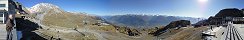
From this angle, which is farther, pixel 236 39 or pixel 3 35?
pixel 236 39

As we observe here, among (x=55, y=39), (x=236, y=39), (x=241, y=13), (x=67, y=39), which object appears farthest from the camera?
(x=241, y=13)

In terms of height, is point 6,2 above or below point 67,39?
above

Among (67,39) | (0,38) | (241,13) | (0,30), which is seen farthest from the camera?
(241,13)

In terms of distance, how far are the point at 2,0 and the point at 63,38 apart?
108 ft

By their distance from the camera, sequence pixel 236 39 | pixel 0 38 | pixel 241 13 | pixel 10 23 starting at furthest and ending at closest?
pixel 241 13 → pixel 236 39 → pixel 0 38 → pixel 10 23

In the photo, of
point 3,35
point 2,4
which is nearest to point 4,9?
point 2,4

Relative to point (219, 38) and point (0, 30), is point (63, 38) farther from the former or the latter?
point (0, 30)

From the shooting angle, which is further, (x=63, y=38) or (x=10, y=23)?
(x=63, y=38)

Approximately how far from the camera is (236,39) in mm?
54594

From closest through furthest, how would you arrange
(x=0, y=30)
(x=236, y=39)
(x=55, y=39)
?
(x=0, y=30) → (x=236, y=39) → (x=55, y=39)

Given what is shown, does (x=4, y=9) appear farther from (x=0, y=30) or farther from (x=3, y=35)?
(x=3, y=35)

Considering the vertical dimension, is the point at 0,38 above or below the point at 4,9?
below

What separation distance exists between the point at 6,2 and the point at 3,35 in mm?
20803

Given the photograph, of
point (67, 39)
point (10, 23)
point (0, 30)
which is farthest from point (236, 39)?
point (67, 39)
